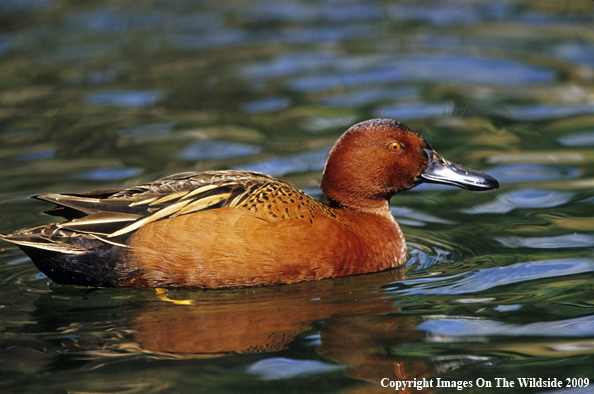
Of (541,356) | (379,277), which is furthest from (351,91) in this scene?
(541,356)

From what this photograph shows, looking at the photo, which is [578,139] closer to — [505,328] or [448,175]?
[448,175]

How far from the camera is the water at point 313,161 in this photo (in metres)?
4.65

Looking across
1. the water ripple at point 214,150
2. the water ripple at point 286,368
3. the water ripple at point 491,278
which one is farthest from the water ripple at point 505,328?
the water ripple at point 214,150

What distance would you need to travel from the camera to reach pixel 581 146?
29.4 feet

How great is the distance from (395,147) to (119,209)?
Result: 2.23 metres

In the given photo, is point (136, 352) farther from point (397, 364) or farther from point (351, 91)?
point (351, 91)

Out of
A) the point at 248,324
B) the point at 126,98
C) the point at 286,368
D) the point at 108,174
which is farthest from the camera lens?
the point at 126,98

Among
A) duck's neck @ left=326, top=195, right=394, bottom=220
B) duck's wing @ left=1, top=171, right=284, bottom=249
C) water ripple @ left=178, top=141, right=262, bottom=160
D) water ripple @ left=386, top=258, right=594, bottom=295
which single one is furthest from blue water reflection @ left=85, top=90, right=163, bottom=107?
water ripple @ left=386, top=258, right=594, bottom=295

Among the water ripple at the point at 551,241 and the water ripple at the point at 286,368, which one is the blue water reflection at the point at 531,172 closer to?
the water ripple at the point at 551,241

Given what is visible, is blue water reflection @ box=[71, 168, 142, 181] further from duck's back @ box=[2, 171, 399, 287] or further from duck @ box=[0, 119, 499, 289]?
duck's back @ box=[2, 171, 399, 287]

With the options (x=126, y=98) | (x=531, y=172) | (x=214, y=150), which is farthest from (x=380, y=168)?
(x=126, y=98)

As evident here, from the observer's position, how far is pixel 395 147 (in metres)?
6.44

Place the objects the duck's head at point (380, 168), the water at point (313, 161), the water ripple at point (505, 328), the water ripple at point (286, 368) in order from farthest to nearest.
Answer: the duck's head at point (380, 168) < the water ripple at point (505, 328) < the water at point (313, 161) < the water ripple at point (286, 368)

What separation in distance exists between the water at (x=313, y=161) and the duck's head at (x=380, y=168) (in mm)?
564
